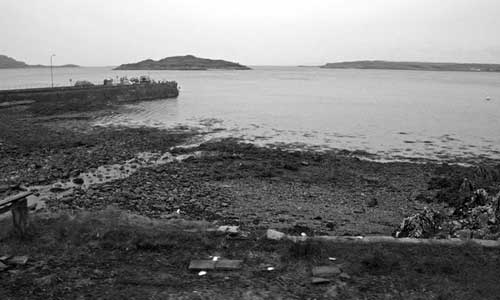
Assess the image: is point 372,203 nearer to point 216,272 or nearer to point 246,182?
point 246,182

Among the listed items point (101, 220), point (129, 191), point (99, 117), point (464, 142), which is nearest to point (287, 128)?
point (464, 142)

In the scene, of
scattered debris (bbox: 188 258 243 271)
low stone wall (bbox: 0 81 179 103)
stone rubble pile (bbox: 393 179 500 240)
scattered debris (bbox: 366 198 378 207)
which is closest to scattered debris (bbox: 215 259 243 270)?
scattered debris (bbox: 188 258 243 271)

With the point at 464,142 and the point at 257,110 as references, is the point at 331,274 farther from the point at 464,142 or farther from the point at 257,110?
the point at 257,110

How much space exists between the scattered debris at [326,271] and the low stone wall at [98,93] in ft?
157

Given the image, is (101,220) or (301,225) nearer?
(101,220)

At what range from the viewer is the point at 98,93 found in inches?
2212

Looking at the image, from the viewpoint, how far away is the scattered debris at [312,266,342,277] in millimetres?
7387

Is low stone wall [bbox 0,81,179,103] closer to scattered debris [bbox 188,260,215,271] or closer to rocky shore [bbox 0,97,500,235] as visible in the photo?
rocky shore [bbox 0,97,500,235]

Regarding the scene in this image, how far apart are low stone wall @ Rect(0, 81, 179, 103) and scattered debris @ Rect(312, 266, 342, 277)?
1881 inches

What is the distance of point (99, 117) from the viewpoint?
4328 cm

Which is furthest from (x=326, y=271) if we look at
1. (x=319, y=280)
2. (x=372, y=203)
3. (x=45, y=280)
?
(x=372, y=203)

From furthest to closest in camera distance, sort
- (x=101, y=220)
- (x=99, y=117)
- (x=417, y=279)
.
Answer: (x=99, y=117) < (x=101, y=220) < (x=417, y=279)

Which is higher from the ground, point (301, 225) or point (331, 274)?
point (331, 274)

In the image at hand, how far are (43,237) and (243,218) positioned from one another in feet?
23.6
